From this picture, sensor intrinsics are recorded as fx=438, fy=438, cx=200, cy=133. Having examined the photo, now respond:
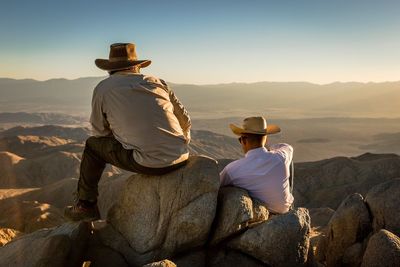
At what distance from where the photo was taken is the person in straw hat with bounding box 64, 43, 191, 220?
15.9 ft

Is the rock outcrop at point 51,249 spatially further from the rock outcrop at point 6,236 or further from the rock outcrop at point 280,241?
the rock outcrop at point 6,236

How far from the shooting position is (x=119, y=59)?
17.1 ft

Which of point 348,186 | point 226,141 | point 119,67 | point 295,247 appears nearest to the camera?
point 295,247

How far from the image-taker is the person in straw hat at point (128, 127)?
486 centimetres

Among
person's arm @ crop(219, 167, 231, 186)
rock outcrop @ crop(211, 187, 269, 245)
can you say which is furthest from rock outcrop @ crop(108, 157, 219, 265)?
person's arm @ crop(219, 167, 231, 186)

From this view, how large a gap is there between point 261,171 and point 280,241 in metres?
0.93

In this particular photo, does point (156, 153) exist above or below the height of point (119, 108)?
below

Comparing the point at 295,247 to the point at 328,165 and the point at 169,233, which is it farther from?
the point at 328,165

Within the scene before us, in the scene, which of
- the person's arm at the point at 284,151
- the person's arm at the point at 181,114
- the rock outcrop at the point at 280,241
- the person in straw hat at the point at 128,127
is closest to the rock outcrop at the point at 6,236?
the person in straw hat at the point at 128,127

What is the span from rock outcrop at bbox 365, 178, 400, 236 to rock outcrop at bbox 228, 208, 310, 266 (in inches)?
64.4

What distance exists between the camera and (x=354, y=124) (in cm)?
13125

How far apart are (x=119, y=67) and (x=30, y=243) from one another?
226cm

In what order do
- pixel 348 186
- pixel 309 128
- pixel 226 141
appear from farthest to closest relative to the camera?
pixel 309 128 < pixel 226 141 < pixel 348 186

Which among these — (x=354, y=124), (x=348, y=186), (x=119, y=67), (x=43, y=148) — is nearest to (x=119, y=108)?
(x=119, y=67)
